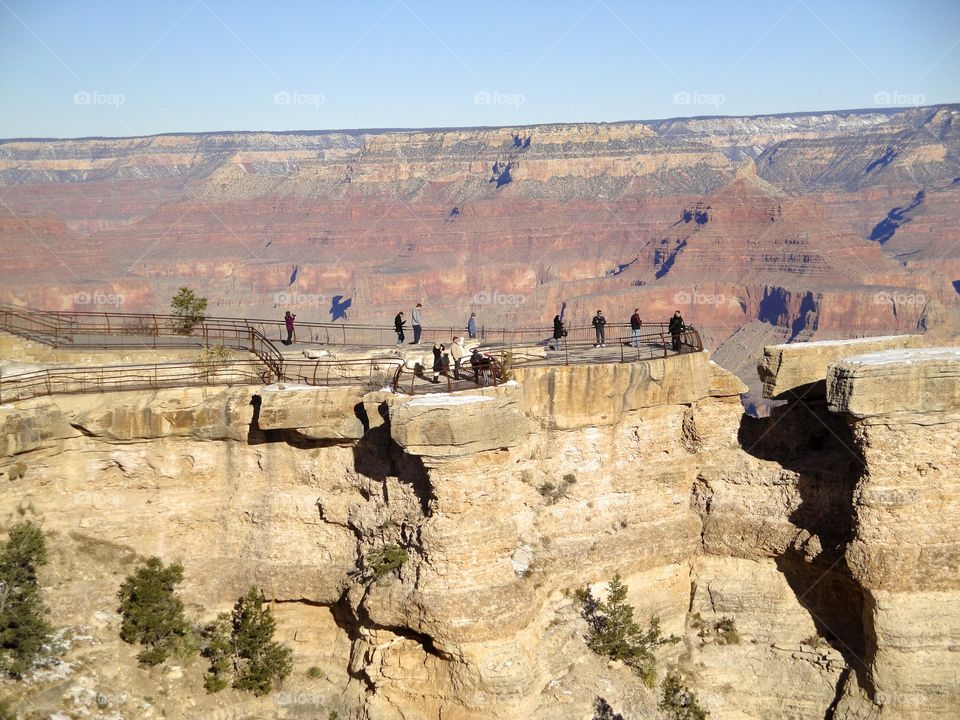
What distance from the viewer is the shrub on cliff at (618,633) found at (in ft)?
74.6

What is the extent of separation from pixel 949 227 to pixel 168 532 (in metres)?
167

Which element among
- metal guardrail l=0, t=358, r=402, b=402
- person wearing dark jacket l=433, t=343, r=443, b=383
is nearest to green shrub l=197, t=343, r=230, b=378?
metal guardrail l=0, t=358, r=402, b=402

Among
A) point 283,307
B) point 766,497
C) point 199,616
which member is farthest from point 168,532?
point 283,307

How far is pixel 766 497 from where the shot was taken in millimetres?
24703

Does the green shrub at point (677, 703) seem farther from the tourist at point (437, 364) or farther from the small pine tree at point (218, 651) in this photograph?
the small pine tree at point (218, 651)

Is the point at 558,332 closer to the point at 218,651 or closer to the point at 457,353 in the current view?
the point at 457,353

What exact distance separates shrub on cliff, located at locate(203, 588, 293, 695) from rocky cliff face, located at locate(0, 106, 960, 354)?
316ft

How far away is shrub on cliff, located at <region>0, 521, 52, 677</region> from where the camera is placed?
20.2 metres

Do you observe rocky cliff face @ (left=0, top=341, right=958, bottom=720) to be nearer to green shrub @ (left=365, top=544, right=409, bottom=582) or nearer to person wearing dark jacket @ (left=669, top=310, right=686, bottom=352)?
green shrub @ (left=365, top=544, right=409, bottom=582)

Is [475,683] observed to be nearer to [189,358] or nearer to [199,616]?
[199,616]

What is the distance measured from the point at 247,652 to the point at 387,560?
3443mm

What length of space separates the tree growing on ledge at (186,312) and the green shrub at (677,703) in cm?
1551

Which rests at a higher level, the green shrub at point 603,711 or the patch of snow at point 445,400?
the patch of snow at point 445,400

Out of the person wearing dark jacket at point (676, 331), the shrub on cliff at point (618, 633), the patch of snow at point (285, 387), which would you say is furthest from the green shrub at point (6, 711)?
the person wearing dark jacket at point (676, 331)
